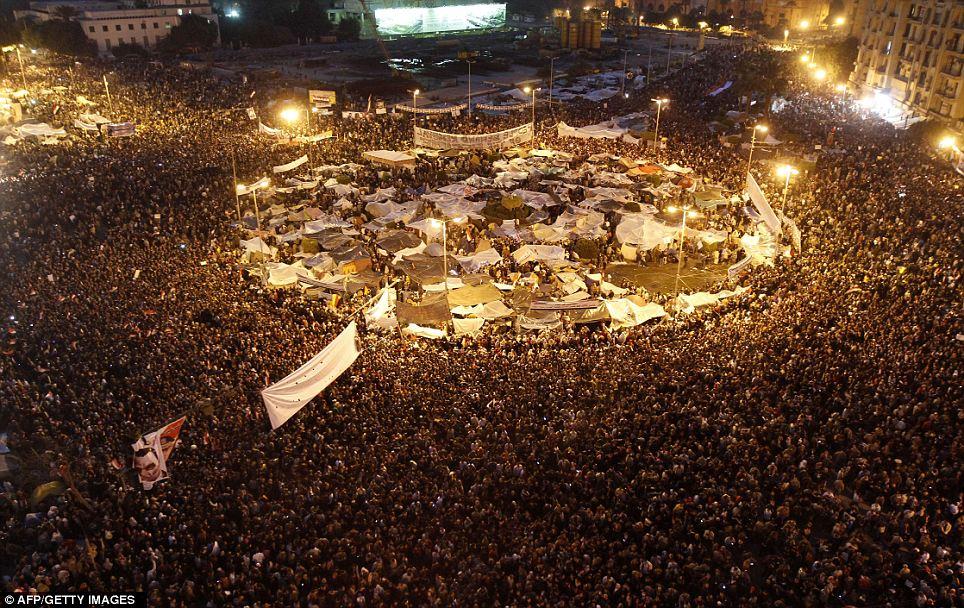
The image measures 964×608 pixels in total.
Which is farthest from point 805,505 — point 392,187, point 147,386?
point 392,187

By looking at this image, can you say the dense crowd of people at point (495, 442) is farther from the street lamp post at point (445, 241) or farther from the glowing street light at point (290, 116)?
the glowing street light at point (290, 116)

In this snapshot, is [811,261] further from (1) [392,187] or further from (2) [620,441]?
(1) [392,187]

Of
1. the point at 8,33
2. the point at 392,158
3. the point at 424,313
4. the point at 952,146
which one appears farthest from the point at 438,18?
the point at 424,313

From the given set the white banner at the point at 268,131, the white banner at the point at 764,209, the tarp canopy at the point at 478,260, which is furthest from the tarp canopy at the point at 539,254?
the white banner at the point at 268,131

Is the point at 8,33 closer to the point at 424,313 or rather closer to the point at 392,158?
the point at 392,158

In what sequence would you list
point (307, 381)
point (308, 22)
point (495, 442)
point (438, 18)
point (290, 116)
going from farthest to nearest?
1. point (438, 18)
2. point (308, 22)
3. point (290, 116)
4. point (307, 381)
5. point (495, 442)
